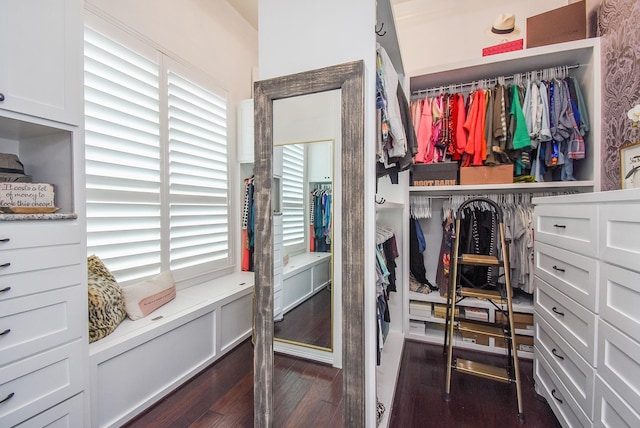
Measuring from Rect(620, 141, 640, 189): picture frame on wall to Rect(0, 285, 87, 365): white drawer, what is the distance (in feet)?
9.16

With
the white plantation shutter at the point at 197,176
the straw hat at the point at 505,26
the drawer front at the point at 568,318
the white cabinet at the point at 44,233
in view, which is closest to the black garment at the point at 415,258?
the drawer front at the point at 568,318

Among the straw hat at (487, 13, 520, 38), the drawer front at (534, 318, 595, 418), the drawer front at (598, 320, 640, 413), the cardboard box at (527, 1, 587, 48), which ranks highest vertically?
the straw hat at (487, 13, 520, 38)

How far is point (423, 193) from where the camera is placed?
2.63 m

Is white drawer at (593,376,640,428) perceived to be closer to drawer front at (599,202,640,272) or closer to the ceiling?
drawer front at (599,202,640,272)

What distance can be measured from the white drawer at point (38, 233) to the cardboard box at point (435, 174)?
232 centimetres

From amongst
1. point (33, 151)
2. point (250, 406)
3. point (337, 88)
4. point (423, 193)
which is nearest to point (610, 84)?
point (423, 193)

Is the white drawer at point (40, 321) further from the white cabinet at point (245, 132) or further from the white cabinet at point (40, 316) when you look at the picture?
the white cabinet at point (245, 132)

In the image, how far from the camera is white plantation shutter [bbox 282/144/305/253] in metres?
1.34

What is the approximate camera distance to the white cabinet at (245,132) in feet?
9.24

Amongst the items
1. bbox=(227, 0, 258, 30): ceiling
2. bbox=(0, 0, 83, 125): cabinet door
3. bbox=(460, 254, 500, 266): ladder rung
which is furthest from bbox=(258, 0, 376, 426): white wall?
bbox=(227, 0, 258, 30): ceiling

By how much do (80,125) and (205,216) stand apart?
135cm

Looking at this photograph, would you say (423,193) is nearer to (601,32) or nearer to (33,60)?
(601,32)

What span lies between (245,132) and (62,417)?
2.41 meters

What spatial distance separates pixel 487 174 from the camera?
221 centimetres
